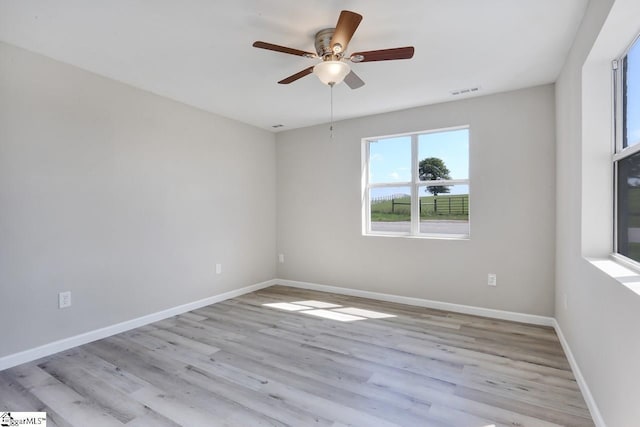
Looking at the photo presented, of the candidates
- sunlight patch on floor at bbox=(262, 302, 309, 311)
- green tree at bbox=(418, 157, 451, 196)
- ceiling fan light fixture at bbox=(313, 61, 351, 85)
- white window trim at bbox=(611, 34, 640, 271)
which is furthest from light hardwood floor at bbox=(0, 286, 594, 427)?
ceiling fan light fixture at bbox=(313, 61, 351, 85)

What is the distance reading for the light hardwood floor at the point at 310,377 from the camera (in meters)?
1.81

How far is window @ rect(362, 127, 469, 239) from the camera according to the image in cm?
366

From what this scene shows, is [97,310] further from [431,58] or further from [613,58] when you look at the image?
[613,58]

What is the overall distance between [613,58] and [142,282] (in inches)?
165

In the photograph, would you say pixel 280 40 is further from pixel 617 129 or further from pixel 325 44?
pixel 617 129

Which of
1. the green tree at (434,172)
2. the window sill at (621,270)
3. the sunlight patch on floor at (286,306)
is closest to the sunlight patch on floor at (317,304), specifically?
the sunlight patch on floor at (286,306)

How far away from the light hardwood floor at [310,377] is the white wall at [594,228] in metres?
0.34

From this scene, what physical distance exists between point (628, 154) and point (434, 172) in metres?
2.12

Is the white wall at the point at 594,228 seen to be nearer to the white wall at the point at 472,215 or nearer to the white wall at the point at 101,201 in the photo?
the white wall at the point at 472,215

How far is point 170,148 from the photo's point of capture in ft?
11.4

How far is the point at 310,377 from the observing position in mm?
2223

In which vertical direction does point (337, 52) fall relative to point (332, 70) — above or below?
above

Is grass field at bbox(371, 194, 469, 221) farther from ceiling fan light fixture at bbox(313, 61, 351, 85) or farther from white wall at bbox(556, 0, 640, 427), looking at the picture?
ceiling fan light fixture at bbox(313, 61, 351, 85)

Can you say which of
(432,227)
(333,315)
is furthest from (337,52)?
(333,315)
